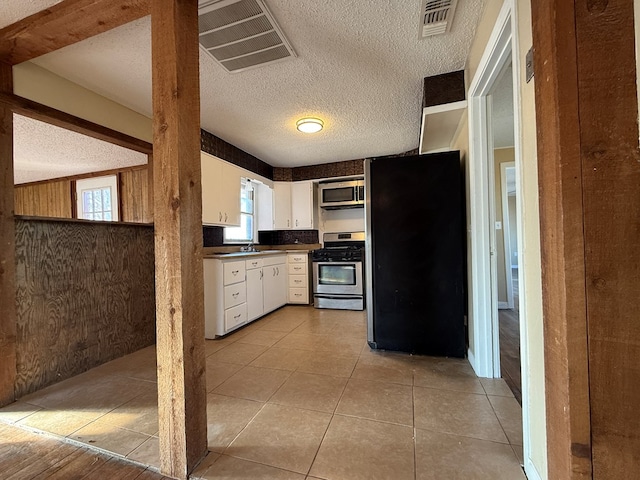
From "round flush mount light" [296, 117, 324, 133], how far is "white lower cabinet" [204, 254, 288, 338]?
1.69 metres

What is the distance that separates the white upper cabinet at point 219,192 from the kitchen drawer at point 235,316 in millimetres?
1069

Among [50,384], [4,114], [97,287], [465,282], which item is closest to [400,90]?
[465,282]

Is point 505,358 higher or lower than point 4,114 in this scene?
lower

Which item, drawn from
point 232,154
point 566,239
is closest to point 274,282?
point 232,154

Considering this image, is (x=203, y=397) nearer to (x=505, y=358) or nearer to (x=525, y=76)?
(x=525, y=76)

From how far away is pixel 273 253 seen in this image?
13.4 feet

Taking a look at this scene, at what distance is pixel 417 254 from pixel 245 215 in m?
3.14

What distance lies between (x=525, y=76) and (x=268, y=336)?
289 cm

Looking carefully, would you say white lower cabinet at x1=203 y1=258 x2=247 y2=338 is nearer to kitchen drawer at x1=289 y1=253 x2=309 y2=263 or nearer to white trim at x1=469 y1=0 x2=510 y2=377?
kitchen drawer at x1=289 y1=253 x2=309 y2=263

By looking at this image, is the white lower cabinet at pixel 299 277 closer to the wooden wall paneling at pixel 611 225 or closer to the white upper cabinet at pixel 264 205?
the white upper cabinet at pixel 264 205

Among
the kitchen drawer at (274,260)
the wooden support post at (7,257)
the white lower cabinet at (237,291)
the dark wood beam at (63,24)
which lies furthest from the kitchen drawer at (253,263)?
the dark wood beam at (63,24)

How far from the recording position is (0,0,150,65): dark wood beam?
1387 millimetres

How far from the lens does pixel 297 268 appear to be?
4414 millimetres

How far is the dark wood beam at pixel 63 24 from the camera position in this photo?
1387mm
